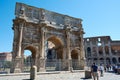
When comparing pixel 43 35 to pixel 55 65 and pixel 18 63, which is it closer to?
pixel 55 65

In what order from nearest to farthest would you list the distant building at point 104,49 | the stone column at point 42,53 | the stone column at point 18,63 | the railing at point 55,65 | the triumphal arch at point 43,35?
the stone column at point 18,63, the triumphal arch at point 43,35, the stone column at point 42,53, the railing at point 55,65, the distant building at point 104,49

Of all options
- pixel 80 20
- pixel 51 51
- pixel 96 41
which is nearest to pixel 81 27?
pixel 80 20

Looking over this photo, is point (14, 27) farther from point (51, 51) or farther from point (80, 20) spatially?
point (51, 51)

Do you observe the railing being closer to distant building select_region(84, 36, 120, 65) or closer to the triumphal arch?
the triumphal arch

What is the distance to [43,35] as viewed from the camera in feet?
58.3

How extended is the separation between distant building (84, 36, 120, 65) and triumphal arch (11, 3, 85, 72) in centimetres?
2096

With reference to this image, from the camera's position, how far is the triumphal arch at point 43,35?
16.2 m

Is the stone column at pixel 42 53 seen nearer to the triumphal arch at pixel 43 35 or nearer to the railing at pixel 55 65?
the triumphal arch at pixel 43 35

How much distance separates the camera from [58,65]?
18438mm

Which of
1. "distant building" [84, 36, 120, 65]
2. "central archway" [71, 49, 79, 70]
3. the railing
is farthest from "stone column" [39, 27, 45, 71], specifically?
"distant building" [84, 36, 120, 65]

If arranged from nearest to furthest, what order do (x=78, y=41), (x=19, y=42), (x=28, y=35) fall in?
(x=19, y=42)
(x=28, y=35)
(x=78, y=41)

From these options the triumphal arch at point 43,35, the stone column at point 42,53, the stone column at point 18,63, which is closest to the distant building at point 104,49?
the triumphal arch at point 43,35

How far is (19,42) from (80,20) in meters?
12.2

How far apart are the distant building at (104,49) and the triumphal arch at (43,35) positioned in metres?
21.0
